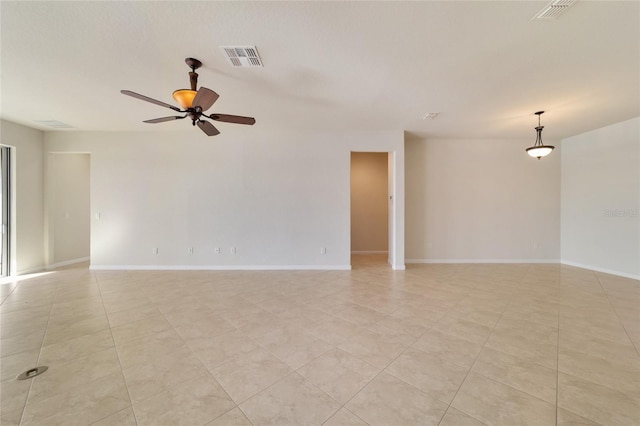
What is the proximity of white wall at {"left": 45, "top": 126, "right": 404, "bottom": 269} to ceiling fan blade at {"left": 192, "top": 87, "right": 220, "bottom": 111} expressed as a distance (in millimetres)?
2702

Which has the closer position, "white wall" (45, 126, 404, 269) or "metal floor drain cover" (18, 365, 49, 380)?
"metal floor drain cover" (18, 365, 49, 380)

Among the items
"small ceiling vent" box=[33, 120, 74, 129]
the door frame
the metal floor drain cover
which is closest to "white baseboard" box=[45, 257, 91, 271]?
"small ceiling vent" box=[33, 120, 74, 129]

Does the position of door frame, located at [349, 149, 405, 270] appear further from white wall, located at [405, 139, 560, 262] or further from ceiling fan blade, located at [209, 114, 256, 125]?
ceiling fan blade, located at [209, 114, 256, 125]

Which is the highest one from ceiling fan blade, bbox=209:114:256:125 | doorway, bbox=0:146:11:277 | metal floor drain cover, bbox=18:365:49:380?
ceiling fan blade, bbox=209:114:256:125

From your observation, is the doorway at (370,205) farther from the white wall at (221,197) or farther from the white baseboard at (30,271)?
the white baseboard at (30,271)

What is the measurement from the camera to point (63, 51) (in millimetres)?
2434

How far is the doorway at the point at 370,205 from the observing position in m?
7.02

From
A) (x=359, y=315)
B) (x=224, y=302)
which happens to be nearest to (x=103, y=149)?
(x=224, y=302)

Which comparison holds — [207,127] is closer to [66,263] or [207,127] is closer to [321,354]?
[321,354]

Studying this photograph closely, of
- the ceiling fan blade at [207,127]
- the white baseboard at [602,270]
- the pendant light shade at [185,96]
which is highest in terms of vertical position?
the pendant light shade at [185,96]

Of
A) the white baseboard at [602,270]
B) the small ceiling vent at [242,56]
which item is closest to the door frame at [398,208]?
the small ceiling vent at [242,56]

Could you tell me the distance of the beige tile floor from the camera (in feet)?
5.05

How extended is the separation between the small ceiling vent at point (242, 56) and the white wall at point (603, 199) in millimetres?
7069

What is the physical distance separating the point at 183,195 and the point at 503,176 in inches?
305
